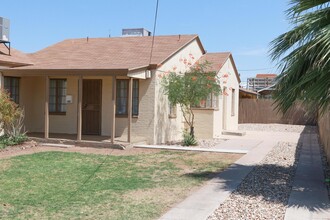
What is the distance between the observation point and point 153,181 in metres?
8.66

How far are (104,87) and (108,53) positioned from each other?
1.86 m

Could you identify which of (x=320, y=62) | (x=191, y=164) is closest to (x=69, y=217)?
(x=320, y=62)

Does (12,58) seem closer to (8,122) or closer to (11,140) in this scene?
(8,122)

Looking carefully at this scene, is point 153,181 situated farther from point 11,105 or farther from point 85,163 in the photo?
point 11,105

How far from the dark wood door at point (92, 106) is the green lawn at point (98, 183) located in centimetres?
394

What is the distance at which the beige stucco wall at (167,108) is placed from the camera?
15453mm

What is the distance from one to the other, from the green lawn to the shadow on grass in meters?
0.53

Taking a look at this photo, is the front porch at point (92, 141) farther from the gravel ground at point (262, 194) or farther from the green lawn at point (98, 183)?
the gravel ground at point (262, 194)

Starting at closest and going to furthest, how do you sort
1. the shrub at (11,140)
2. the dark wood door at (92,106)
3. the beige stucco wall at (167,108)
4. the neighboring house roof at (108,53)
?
the shrub at (11,140), the neighboring house roof at (108,53), the beige stucco wall at (167,108), the dark wood door at (92,106)

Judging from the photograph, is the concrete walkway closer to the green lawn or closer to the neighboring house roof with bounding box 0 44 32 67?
the green lawn

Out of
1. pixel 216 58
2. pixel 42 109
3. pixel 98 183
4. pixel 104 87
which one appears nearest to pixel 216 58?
pixel 216 58

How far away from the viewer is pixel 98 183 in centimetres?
827

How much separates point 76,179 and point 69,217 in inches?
112

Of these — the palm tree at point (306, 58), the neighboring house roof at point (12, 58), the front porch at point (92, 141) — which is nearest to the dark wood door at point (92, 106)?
the front porch at point (92, 141)
